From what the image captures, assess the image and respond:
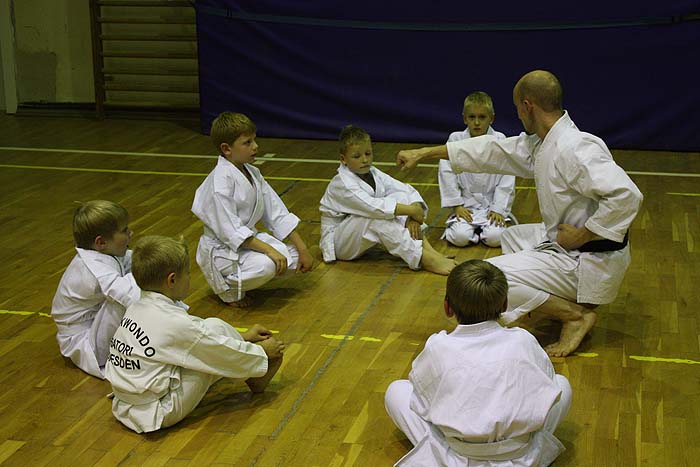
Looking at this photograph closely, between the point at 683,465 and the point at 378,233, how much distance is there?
2291 mm

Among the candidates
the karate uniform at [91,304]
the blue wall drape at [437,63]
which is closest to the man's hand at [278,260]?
the karate uniform at [91,304]

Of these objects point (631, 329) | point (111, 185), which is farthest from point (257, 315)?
point (111, 185)

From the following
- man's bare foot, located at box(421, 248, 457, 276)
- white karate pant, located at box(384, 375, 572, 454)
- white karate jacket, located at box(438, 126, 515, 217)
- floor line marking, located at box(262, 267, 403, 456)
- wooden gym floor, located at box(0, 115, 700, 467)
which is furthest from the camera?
white karate jacket, located at box(438, 126, 515, 217)

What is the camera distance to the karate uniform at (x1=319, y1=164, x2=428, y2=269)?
4.98 metres

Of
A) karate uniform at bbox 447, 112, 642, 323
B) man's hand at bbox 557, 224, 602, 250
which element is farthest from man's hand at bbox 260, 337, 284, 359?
man's hand at bbox 557, 224, 602, 250

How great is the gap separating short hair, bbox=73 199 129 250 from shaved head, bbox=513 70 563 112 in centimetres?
171

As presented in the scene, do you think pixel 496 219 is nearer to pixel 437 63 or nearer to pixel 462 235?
pixel 462 235

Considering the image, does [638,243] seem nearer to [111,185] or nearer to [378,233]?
[378,233]

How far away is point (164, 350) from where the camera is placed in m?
3.21

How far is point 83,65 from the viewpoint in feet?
31.3

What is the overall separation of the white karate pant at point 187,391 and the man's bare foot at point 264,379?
233 millimetres

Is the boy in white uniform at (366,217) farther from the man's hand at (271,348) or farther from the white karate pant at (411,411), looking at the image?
the white karate pant at (411,411)

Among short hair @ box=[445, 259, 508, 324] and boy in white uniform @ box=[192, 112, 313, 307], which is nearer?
short hair @ box=[445, 259, 508, 324]

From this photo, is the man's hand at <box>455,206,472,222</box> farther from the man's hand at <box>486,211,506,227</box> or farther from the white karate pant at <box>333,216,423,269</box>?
the white karate pant at <box>333,216,423,269</box>
